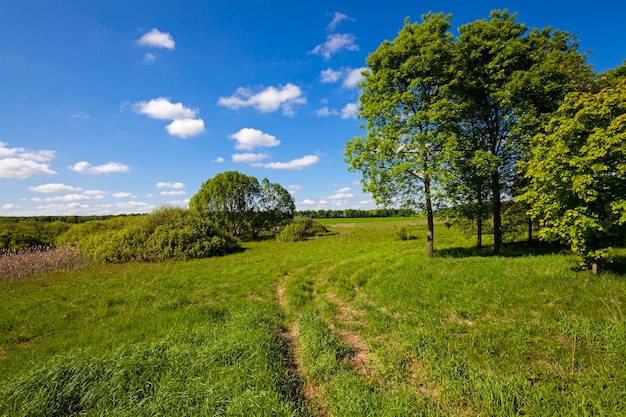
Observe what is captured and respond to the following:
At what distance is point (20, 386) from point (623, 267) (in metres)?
19.5

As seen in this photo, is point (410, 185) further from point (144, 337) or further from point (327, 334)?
point (144, 337)

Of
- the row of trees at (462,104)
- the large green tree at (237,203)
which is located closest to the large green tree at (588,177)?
→ the row of trees at (462,104)

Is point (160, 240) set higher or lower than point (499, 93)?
lower

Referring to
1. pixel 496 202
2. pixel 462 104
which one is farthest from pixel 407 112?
pixel 496 202

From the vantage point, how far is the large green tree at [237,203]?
136 ft

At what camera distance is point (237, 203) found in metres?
42.2

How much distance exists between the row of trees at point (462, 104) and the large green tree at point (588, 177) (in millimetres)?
3712

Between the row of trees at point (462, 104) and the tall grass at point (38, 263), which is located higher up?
the row of trees at point (462, 104)

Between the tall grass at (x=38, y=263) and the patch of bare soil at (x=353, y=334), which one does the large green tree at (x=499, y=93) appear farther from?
the tall grass at (x=38, y=263)

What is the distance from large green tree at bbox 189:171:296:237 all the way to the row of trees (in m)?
29.3

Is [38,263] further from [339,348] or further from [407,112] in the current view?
[407,112]

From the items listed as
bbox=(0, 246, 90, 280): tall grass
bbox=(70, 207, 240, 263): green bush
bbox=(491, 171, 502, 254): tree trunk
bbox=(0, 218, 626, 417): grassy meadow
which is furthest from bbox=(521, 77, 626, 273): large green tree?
bbox=(0, 246, 90, 280): tall grass

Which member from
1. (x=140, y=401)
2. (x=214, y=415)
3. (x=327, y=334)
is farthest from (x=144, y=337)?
(x=327, y=334)

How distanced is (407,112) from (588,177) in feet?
29.1
